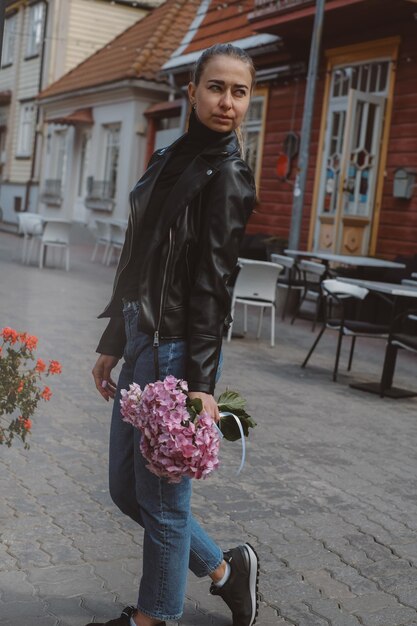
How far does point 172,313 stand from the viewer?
279 cm

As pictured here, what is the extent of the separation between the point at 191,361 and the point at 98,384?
23.0 inches

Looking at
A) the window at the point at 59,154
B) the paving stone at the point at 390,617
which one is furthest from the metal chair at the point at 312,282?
the window at the point at 59,154

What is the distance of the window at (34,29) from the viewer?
3198 centimetres

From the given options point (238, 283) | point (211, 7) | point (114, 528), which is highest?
point (211, 7)

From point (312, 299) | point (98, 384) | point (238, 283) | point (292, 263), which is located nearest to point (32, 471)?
point (98, 384)

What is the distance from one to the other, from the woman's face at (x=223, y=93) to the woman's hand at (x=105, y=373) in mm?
850

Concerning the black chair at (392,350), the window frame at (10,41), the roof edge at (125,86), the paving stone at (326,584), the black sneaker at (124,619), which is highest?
the window frame at (10,41)

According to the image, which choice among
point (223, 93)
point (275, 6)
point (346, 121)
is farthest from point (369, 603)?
point (275, 6)

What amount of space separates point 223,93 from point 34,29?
1255 inches

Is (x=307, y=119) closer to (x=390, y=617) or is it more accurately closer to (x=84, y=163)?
→ (x=390, y=617)

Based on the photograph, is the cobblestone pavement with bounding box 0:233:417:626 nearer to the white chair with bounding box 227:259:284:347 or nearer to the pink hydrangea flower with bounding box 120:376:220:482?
the pink hydrangea flower with bounding box 120:376:220:482

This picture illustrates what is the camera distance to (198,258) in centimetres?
279

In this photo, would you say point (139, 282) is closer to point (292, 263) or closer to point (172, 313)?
point (172, 313)

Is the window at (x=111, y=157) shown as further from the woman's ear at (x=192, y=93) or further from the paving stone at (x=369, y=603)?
the woman's ear at (x=192, y=93)
